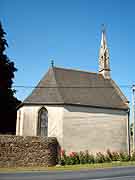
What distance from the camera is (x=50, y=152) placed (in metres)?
22.2

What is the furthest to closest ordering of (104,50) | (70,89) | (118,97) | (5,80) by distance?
(104,50) → (5,80) → (118,97) → (70,89)

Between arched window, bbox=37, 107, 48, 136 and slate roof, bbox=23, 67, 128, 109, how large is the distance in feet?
3.69

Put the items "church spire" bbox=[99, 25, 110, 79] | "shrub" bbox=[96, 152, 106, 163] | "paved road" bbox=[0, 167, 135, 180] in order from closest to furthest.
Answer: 1. "paved road" bbox=[0, 167, 135, 180]
2. "shrub" bbox=[96, 152, 106, 163]
3. "church spire" bbox=[99, 25, 110, 79]

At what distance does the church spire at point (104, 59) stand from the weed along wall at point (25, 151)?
15209mm

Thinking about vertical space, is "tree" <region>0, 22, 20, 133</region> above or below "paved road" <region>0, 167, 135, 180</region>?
above

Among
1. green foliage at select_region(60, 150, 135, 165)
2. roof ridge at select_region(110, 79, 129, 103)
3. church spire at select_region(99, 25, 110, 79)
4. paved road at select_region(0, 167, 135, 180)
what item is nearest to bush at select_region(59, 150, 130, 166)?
green foliage at select_region(60, 150, 135, 165)

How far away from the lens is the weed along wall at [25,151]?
2089cm

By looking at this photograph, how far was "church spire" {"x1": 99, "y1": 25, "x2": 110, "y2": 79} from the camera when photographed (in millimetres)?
33812

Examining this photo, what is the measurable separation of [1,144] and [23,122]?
15.2 feet

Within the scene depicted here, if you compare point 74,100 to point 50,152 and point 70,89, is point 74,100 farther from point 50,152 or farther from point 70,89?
point 50,152

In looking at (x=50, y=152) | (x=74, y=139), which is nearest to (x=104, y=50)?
(x=74, y=139)

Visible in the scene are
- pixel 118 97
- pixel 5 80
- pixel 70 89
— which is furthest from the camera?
pixel 5 80

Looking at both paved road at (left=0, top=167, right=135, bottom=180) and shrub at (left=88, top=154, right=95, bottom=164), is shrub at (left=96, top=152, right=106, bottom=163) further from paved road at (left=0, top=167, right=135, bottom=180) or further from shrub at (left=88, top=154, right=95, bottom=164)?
paved road at (left=0, top=167, right=135, bottom=180)

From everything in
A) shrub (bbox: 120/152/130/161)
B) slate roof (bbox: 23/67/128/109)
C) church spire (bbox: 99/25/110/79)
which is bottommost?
shrub (bbox: 120/152/130/161)
